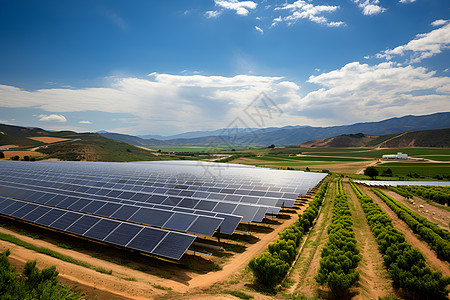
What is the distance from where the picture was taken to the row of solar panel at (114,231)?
1064cm

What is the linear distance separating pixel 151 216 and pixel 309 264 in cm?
965

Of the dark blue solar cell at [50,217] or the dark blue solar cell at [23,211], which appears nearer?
the dark blue solar cell at [50,217]

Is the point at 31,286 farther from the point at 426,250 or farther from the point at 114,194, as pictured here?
the point at 426,250

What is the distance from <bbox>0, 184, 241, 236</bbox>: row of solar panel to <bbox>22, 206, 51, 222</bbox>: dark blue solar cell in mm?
1834

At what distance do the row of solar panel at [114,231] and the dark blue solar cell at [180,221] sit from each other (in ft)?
4.92

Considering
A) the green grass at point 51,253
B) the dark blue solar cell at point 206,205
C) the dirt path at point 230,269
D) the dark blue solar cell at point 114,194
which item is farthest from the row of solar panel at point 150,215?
the green grass at point 51,253

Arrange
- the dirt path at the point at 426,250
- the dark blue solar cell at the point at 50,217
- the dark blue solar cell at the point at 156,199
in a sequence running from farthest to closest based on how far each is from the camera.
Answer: the dark blue solar cell at the point at 156,199
the dark blue solar cell at the point at 50,217
the dirt path at the point at 426,250

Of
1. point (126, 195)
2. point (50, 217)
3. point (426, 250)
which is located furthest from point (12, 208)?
point (426, 250)

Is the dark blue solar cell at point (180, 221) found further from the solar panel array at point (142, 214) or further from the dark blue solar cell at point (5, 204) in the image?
the dark blue solar cell at point (5, 204)

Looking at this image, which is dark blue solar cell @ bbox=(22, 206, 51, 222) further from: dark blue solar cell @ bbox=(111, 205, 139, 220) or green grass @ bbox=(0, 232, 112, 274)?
dark blue solar cell @ bbox=(111, 205, 139, 220)

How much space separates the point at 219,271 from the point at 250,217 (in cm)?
540

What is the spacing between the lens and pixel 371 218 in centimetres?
1911

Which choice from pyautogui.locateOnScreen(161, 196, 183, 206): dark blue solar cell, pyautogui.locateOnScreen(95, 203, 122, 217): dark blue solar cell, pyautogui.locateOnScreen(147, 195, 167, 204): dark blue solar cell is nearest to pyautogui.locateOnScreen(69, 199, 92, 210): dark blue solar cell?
pyautogui.locateOnScreen(95, 203, 122, 217): dark blue solar cell

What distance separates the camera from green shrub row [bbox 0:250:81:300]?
6.88 metres
